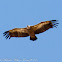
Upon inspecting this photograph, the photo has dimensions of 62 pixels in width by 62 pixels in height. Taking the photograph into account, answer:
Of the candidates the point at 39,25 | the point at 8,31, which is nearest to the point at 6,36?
the point at 8,31

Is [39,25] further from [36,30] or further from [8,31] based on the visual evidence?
[8,31]

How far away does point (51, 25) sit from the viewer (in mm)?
41969

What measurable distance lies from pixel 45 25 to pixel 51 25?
0.57 metres

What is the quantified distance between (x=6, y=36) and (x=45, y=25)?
397cm

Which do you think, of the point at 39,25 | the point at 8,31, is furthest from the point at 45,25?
the point at 8,31

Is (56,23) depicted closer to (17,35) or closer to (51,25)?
(51,25)

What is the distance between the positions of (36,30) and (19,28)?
1.79m

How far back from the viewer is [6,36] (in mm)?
43219

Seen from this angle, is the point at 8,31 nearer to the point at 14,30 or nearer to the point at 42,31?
the point at 14,30

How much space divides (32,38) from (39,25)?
53.9 inches

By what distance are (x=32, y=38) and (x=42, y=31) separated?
3.71 feet

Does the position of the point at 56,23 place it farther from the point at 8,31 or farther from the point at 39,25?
the point at 8,31

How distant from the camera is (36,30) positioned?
42219mm

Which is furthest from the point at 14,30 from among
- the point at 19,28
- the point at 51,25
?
the point at 51,25
